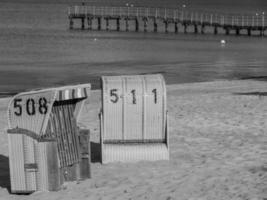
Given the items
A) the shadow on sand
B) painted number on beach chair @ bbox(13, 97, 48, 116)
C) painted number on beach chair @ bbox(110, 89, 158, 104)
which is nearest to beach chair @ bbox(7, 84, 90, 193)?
painted number on beach chair @ bbox(13, 97, 48, 116)

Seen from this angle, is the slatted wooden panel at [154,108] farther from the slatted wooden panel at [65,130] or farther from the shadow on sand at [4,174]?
the shadow on sand at [4,174]

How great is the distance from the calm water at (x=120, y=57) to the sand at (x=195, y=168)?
16475 millimetres

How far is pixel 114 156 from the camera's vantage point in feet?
39.3

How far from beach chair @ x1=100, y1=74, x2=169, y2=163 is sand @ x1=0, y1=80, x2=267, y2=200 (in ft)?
0.69

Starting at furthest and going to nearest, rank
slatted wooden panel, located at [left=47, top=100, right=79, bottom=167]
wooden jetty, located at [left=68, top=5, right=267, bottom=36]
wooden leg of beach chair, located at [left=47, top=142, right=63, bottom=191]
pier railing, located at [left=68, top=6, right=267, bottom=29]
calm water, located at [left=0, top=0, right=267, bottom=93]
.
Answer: pier railing, located at [left=68, top=6, right=267, bottom=29]
wooden jetty, located at [left=68, top=5, right=267, bottom=36]
calm water, located at [left=0, top=0, right=267, bottom=93]
slatted wooden panel, located at [left=47, top=100, right=79, bottom=167]
wooden leg of beach chair, located at [left=47, top=142, right=63, bottom=191]

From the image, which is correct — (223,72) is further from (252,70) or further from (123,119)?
(123,119)

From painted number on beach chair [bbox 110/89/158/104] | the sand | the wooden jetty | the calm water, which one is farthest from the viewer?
the wooden jetty

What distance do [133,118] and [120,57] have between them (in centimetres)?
4626

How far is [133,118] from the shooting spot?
12.0 metres

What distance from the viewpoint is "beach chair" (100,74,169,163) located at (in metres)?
11.9

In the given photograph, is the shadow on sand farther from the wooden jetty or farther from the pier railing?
the pier railing

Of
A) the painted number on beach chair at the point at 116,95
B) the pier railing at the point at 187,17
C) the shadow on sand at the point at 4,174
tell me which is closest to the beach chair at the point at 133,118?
the painted number on beach chair at the point at 116,95

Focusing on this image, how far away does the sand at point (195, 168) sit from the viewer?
386 inches

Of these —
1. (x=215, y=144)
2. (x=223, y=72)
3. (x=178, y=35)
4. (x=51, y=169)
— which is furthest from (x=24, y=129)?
(x=178, y=35)
